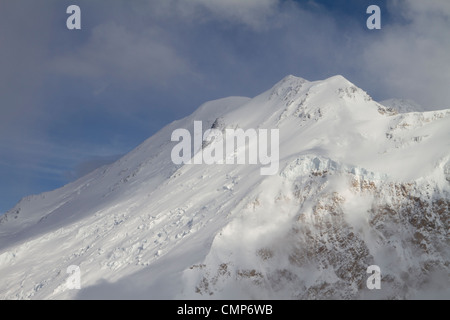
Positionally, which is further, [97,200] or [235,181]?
[97,200]

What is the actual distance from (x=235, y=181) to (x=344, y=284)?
98.4 feet

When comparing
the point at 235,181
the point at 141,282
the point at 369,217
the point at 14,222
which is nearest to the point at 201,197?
the point at 235,181

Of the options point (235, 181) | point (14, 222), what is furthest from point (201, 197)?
point (14, 222)

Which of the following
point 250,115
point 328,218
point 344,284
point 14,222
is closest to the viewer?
point 344,284

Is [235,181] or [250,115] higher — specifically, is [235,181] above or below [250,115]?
below

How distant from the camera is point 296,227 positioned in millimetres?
63219

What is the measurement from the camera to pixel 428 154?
6775 cm

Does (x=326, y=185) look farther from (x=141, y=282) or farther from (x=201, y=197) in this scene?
(x=141, y=282)

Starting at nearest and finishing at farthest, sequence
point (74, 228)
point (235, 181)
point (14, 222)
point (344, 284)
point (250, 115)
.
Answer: point (344, 284) < point (235, 181) < point (74, 228) < point (250, 115) < point (14, 222)

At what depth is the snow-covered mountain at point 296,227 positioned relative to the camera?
58688 millimetres

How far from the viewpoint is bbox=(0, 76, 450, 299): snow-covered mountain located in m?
58.7

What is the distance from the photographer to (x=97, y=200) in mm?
119125
